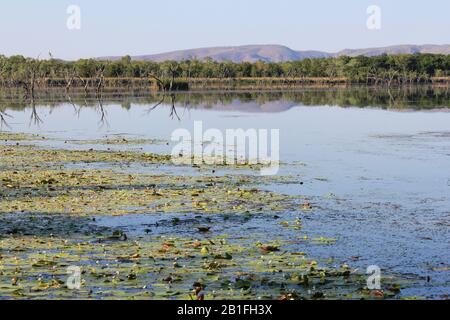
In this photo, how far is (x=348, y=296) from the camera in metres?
10.3

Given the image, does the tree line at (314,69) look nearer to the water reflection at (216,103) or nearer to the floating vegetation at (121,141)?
the water reflection at (216,103)

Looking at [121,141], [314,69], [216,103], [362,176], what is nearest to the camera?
[362,176]

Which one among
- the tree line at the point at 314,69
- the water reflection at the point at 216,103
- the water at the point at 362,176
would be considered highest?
the tree line at the point at 314,69

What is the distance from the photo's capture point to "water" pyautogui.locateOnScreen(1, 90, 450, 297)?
516 inches

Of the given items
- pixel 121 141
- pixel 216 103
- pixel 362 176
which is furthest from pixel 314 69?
pixel 362 176

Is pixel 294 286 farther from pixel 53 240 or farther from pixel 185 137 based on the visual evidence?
pixel 185 137

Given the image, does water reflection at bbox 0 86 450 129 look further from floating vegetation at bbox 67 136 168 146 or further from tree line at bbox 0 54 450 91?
Answer: tree line at bbox 0 54 450 91

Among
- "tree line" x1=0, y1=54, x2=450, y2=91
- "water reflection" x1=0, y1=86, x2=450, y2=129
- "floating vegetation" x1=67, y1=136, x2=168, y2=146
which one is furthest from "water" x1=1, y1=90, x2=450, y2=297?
"tree line" x1=0, y1=54, x2=450, y2=91

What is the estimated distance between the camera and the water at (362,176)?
13117 mm

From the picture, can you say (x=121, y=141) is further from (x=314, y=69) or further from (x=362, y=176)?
(x=314, y=69)

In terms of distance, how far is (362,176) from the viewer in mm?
22609

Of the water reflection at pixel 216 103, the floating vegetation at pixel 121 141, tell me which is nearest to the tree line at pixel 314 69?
the water reflection at pixel 216 103
